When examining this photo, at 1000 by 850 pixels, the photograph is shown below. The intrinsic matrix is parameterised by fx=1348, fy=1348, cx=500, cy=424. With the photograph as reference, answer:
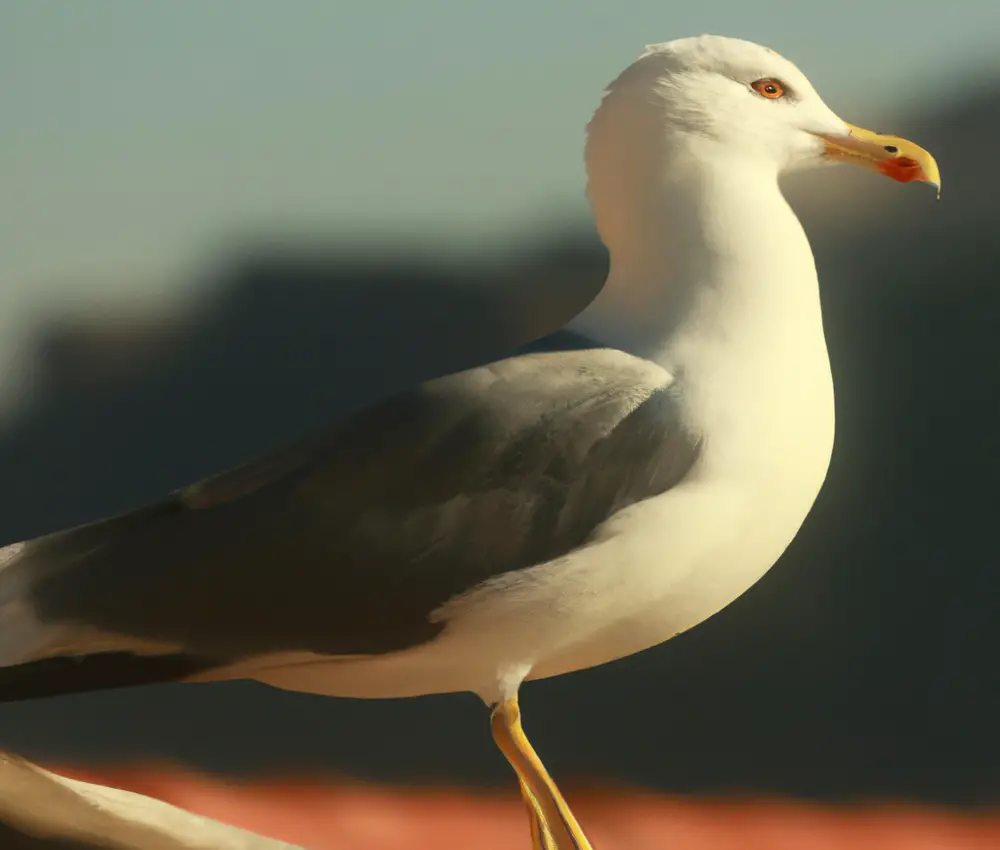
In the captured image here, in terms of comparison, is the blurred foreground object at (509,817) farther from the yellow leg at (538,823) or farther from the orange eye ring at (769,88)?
the orange eye ring at (769,88)

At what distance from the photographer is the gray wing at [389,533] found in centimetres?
145

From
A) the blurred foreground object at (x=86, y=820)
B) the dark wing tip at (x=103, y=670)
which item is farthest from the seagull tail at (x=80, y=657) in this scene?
the blurred foreground object at (x=86, y=820)

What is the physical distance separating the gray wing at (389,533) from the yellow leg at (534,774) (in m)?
0.16

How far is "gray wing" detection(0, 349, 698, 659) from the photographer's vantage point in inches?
56.9

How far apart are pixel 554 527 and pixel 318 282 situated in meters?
2.56

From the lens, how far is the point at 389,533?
1457 millimetres

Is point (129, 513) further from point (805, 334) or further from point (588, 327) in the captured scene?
point (805, 334)

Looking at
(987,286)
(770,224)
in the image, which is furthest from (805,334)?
(987,286)

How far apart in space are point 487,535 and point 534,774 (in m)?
0.30

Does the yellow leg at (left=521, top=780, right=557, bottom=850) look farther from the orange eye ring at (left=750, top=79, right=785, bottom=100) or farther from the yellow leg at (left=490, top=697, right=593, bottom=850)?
the orange eye ring at (left=750, top=79, right=785, bottom=100)

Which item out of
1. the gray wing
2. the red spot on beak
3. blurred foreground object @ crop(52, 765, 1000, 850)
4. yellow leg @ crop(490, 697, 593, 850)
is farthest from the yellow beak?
blurred foreground object @ crop(52, 765, 1000, 850)

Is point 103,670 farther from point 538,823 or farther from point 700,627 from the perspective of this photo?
point 700,627

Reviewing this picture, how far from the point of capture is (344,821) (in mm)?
3451

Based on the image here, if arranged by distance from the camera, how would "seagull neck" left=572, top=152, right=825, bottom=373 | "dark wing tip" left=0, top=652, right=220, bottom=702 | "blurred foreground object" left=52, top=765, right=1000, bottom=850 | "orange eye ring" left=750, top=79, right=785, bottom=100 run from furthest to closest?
"blurred foreground object" left=52, top=765, right=1000, bottom=850 → "orange eye ring" left=750, top=79, right=785, bottom=100 → "seagull neck" left=572, top=152, right=825, bottom=373 → "dark wing tip" left=0, top=652, right=220, bottom=702
